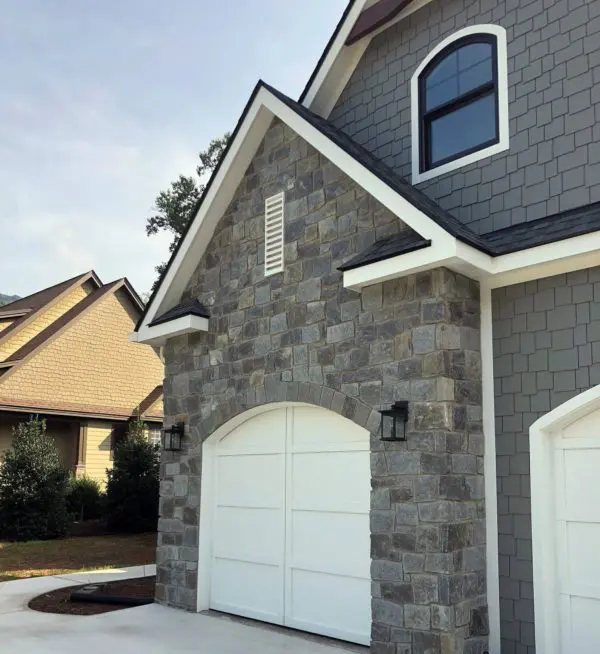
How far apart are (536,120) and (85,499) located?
14.9m

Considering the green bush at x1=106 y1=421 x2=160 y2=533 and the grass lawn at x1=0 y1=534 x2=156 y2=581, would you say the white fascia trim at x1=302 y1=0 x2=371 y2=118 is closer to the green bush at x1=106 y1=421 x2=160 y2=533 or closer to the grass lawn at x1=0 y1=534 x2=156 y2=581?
the grass lawn at x1=0 y1=534 x2=156 y2=581

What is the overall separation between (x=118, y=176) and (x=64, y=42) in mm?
6255

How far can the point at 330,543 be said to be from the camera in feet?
23.7

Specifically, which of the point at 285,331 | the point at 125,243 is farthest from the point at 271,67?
the point at 125,243

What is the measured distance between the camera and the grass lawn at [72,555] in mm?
11695

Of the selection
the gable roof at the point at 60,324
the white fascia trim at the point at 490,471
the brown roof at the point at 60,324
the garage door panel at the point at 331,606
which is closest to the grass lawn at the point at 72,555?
the gable roof at the point at 60,324

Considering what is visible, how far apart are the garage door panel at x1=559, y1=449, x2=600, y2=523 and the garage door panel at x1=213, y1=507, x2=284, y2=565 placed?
3.13m

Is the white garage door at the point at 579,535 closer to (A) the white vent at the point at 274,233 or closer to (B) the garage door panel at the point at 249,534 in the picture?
(B) the garage door panel at the point at 249,534

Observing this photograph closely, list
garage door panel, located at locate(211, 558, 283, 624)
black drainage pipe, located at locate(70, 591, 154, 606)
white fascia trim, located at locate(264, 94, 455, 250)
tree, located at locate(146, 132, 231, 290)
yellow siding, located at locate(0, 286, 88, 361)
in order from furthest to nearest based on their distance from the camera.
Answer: tree, located at locate(146, 132, 231, 290) → yellow siding, located at locate(0, 286, 88, 361) → black drainage pipe, located at locate(70, 591, 154, 606) → garage door panel, located at locate(211, 558, 283, 624) → white fascia trim, located at locate(264, 94, 455, 250)

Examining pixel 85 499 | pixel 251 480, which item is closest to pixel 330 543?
pixel 251 480

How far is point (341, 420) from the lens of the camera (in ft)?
23.9

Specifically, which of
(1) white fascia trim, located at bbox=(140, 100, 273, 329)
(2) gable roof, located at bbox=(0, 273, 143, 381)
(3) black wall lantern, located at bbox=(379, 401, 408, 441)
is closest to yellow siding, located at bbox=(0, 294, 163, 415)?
(2) gable roof, located at bbox=(0, 273, 143, 381)

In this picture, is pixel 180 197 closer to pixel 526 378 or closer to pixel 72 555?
pixel 72 555

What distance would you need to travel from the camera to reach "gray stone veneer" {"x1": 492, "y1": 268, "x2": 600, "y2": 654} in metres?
5.85
